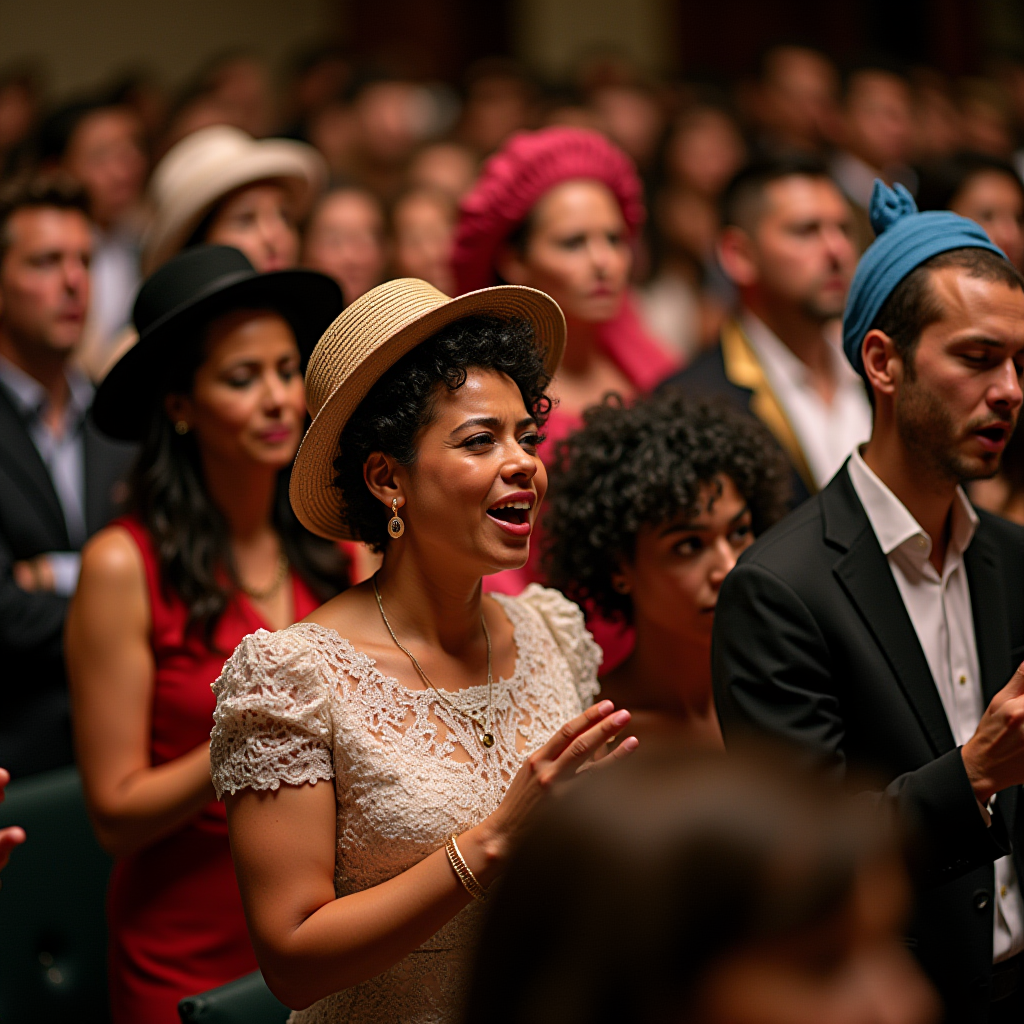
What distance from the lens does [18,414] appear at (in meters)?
3.55

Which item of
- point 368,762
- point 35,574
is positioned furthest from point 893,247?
point 35,574

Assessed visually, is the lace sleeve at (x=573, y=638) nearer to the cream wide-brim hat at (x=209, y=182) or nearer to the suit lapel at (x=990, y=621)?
the suit lapel at (x=990, y=621)

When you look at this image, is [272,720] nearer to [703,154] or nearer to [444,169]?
[444,169]

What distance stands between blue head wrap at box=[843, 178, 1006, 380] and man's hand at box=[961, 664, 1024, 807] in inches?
27.3

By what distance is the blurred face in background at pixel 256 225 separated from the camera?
373 cm

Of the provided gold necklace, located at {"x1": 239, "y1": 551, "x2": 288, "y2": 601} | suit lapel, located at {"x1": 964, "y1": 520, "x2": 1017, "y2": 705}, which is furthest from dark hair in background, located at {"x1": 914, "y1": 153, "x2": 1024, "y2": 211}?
gold necklace, located at {"x1": 239, "y1": 551, "x2": 288, "y2": 601}

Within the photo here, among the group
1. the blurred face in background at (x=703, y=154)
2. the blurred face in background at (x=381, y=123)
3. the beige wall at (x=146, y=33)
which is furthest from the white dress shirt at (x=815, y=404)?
the beige wall at (x=146, y=33)

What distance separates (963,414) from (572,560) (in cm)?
89

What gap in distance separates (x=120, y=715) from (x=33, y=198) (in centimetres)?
191

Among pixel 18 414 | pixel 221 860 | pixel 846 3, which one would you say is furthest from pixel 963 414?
pixel 846 3

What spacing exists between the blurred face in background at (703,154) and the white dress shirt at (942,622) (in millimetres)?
4672

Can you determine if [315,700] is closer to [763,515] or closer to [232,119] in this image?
[763,515]

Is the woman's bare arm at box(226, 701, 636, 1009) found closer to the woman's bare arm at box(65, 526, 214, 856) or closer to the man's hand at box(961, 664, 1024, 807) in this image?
the man's hand at box(961, 664, 1024, 807)

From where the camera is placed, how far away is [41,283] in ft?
12.1
